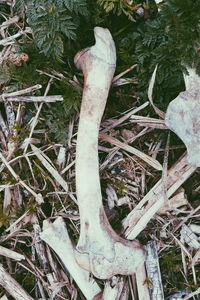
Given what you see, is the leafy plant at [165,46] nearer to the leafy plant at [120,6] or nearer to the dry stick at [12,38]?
the leafy plant at [120,6]

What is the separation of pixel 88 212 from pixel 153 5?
5.67ft

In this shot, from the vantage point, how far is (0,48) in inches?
172

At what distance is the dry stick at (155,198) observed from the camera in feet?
13.2

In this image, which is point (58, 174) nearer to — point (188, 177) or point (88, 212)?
point (88, 212)

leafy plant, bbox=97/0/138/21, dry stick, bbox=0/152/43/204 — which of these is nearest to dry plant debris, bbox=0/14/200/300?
dry stick, bbox=0/152/43/204

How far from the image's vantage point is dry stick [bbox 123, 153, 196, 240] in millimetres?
4035

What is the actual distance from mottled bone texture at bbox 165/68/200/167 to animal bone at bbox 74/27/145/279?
0.55 metres

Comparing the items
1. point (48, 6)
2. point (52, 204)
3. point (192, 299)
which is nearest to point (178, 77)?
point (48, 6)

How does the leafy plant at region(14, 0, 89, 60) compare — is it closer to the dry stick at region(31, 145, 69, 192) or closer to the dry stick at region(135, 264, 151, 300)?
the dry stick at region(31, 145, 69, 192)

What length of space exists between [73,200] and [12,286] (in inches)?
33.9

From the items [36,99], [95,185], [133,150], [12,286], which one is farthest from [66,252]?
[36,99]

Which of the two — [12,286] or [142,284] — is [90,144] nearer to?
[142,284]

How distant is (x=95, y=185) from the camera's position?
389 centimetres

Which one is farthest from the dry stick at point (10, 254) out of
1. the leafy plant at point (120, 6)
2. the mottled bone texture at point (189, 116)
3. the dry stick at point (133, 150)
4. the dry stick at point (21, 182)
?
the leafy plant at point (120, 6)
